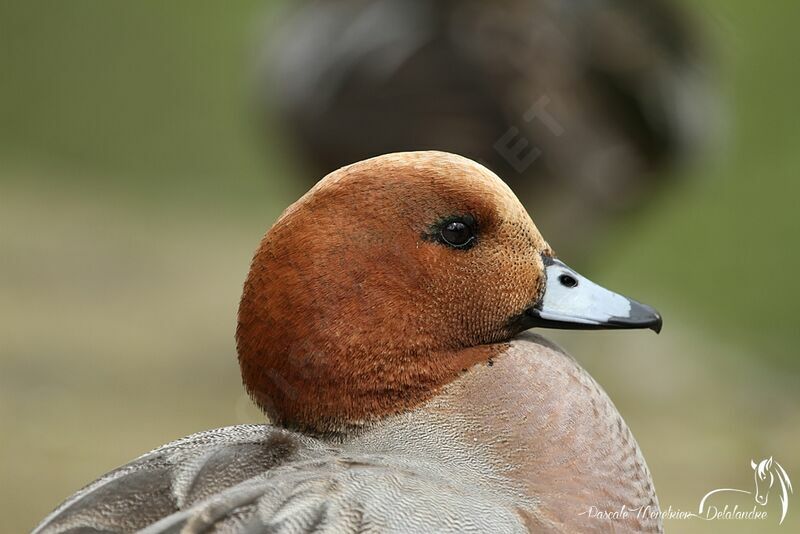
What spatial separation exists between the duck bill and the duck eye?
0.09m

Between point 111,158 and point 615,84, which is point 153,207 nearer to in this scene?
point 111,158

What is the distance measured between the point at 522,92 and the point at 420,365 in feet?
5.82

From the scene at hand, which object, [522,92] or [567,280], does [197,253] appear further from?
[567,280]

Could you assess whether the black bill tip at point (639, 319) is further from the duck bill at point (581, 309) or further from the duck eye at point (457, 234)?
the duck eye at point (457, 234)

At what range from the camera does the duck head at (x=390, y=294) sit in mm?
1149

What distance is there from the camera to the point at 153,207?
21.5 ft

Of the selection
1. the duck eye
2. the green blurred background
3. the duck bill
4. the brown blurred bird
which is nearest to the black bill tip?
the duck bill

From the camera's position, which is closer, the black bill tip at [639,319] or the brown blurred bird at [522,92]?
the black bill tip at [639,319]

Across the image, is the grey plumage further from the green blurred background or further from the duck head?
the green blurred background

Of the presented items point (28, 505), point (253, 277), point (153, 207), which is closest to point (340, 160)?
point (28, 505)

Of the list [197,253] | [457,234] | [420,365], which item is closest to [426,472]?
[420,365]

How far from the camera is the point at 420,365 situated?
3.89 ft

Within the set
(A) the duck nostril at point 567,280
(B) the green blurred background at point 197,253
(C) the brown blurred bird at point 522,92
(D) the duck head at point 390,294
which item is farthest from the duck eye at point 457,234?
(C) the brown blurred bird at point 522,92

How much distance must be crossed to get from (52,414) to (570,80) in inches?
63.1
